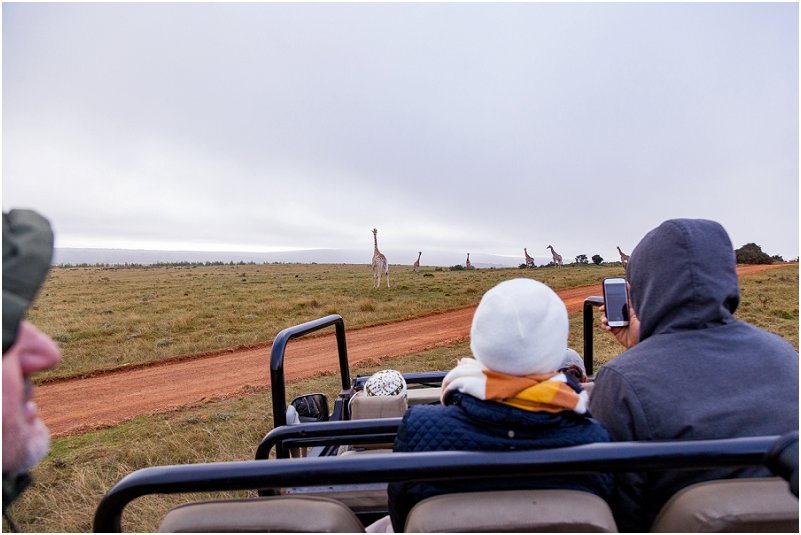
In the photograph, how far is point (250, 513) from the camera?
126 cm

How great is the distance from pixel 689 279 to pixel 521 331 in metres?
0.67

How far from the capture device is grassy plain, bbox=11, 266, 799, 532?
3.89 metres

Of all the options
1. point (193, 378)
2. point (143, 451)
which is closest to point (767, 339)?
point (143, 451)

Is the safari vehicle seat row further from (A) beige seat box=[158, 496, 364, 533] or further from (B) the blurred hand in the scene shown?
(B) the blurred hand

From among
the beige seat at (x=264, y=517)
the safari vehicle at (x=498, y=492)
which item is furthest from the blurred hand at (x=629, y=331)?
the beige seat at (x=264, y=517)

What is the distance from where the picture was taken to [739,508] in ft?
3.98

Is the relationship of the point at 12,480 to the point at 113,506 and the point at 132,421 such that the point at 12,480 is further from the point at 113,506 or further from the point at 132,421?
the point at 132,421

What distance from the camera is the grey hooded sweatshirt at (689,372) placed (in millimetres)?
1513

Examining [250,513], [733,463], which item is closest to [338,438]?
[250,513]

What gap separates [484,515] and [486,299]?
556 millimetres

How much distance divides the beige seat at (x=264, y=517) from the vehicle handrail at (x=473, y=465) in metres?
0.05

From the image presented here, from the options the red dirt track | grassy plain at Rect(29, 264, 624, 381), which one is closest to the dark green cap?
the red dirt track

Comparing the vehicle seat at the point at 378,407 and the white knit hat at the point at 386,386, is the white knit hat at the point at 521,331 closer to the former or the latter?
the vehicle seat at the point at 378,407

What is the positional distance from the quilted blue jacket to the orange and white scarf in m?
0.02
